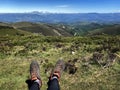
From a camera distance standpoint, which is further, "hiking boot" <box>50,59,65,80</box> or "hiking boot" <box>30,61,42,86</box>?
"hiking boot" <box>50,59,65,80</box>

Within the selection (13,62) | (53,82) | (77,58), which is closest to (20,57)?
(13,62)

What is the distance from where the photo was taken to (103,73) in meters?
12.3

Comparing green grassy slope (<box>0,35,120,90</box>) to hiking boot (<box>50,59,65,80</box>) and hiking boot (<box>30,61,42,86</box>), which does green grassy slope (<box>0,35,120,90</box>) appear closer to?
hiking boot (<box>50,59,65,80</box>)

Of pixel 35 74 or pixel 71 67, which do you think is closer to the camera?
pixel 35 74

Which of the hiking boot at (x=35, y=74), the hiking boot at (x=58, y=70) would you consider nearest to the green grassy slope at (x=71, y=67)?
the hiking boot at (x=58, y=70)

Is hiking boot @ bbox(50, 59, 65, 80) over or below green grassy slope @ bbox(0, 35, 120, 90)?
over

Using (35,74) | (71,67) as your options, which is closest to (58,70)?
(35,74)

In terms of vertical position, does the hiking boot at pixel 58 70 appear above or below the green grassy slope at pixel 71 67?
above

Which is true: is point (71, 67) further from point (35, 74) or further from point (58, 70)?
point (35, 74)

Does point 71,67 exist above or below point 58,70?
below

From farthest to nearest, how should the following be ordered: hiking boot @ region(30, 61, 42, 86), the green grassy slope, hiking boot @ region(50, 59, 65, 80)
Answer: the green grassy slope, hiking boot @ region(50, 59, 65, 80), hiking boot @ region(30, 61, 42, 86)

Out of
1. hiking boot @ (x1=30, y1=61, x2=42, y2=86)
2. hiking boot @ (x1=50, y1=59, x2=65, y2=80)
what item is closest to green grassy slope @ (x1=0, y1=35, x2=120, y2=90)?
hiking boot @ (x1=50, y1=59, x2=65, y2=80)

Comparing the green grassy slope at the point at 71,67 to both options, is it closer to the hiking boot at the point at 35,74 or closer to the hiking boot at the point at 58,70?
the hiking boot at the point at 58,70

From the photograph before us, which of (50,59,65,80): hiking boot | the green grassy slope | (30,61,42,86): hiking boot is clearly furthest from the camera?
the green grassy slope
